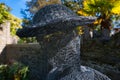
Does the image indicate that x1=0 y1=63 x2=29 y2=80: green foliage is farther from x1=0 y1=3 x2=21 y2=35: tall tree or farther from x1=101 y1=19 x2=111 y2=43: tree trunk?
x1=101 y1=19 x2=111 y2=43: tree trunk

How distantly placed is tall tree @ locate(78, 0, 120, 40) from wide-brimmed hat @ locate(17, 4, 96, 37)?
17.6 meters

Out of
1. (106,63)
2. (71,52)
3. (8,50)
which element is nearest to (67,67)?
(71,52)

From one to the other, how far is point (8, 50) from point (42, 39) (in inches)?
592

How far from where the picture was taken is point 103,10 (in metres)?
20.4

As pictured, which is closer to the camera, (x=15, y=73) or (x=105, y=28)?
(x=15, y=73)

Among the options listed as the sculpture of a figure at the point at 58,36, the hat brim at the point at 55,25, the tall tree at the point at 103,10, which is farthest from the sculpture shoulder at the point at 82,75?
the tall tree at the point at 103,10

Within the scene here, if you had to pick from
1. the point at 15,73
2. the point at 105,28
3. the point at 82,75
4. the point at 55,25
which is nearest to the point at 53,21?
the point at 55,25

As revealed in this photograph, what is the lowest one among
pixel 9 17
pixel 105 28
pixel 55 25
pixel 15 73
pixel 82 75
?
pixel 15 73

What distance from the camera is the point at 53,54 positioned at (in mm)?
2129

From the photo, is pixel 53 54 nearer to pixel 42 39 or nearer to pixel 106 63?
pixel 42 39

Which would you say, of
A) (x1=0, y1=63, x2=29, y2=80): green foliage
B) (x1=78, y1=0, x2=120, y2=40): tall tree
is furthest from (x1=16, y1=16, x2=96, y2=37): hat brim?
(x1=78, y1=0, x2=120, y2=40): tall tree

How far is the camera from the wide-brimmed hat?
6.54 feet

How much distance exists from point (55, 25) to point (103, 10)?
18689mm

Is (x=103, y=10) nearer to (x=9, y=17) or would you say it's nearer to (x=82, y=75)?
(x=9, y=17)
